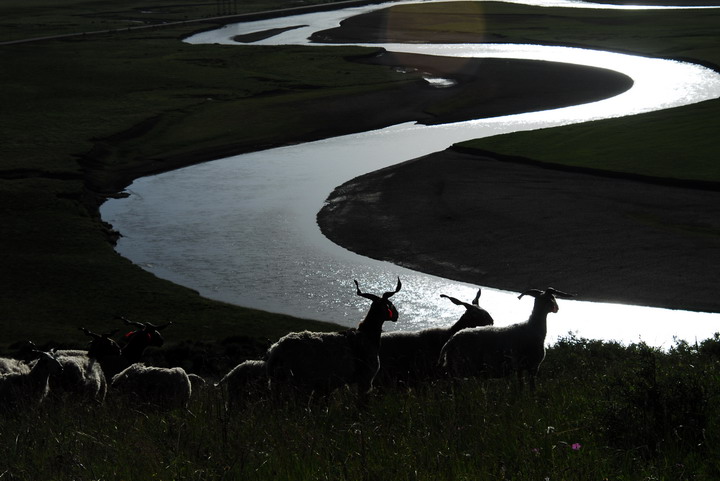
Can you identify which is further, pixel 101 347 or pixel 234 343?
pixel 234 343

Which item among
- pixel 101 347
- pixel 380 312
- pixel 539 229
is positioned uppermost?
pixel 380 312

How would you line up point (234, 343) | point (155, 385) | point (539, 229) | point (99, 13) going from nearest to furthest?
point (155, 385) < point (234, 343) < point (539, 229) < point (99, 13)

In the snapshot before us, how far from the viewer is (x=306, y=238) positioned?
35.6 meters

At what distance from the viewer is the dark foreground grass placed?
25.7 feet

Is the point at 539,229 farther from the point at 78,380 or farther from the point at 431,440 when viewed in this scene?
the point at 431,440

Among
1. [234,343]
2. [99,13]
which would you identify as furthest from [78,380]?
[99,13]

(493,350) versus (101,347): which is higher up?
(493,350)

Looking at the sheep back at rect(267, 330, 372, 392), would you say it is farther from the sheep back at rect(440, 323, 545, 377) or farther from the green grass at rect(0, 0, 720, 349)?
the green grass at rect(0, 0, 720, 349)

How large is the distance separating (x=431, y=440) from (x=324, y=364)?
15.6 ft

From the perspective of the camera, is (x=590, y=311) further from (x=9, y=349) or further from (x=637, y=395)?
(x=637, y=395)

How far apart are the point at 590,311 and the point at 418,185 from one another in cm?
1531

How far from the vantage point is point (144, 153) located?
50.6 meters

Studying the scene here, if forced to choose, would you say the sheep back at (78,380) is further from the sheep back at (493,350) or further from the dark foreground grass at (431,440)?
the sheep back at (493,350)

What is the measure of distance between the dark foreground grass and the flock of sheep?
2179 millimetres
